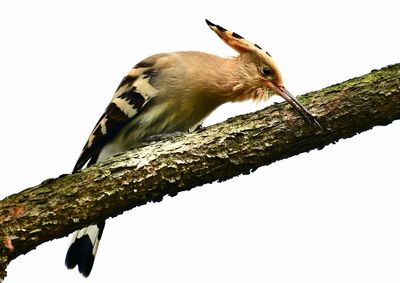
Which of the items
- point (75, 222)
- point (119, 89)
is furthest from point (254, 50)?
point (75, 222)

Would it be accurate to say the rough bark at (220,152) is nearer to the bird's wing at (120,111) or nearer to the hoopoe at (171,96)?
the hoopoe at (171,96)

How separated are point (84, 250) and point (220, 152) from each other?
121 centimetres

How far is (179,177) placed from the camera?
321cm

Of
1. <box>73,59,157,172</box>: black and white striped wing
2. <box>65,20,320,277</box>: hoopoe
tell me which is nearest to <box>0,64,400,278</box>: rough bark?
<box>65,20,320,277</box>: hoopoe

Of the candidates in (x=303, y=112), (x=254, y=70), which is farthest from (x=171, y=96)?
(x=303, y=112)

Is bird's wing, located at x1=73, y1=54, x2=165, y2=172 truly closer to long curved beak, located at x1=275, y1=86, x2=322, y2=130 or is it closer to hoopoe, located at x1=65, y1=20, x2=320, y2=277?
hoopoe, located at x1=65, y1=20, x2=320, y2=277

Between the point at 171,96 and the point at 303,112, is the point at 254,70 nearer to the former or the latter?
the point at 171,96

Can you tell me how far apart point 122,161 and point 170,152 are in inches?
8.6

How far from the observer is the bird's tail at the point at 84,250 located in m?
3.99

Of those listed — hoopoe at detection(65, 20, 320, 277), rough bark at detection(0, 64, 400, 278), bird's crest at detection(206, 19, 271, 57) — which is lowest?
rough bark at detection(0, 64, 400, 278)

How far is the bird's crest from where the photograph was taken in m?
4.31

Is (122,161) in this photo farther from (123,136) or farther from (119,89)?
(119,89)

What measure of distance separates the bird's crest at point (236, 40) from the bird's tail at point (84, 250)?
51.6 inches

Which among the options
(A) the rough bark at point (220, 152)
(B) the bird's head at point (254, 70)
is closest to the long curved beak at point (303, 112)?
(A) the rough bark at point (220, 152)
